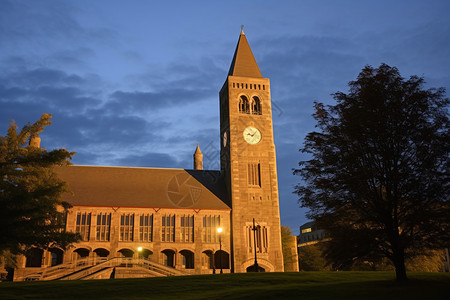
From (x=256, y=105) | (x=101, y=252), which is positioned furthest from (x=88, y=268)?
(x=256, y=105)

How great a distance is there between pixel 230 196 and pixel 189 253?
915 cm

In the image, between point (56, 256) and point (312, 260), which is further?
point (312, 260)

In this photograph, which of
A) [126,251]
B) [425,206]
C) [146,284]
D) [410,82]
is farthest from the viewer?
[126,251]

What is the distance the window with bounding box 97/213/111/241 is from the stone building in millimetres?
118

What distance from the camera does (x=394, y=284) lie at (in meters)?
22.6

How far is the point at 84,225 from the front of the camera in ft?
168

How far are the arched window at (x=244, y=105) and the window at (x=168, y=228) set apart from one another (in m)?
18.1

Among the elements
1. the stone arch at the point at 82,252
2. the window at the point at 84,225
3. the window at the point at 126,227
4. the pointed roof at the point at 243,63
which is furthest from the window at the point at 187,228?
the pointed roof at the point at 243,63

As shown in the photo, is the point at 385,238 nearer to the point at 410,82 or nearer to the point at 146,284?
the point at 410,82

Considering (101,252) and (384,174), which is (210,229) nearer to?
A: (101,252)

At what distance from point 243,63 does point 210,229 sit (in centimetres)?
2540

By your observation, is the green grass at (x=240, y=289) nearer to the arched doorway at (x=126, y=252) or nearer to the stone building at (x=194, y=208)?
the stone building at (x=194, y=208)

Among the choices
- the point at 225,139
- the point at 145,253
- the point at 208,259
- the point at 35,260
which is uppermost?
the point at 225,139

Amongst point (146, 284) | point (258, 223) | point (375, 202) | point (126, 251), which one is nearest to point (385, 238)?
point (375, 202)
